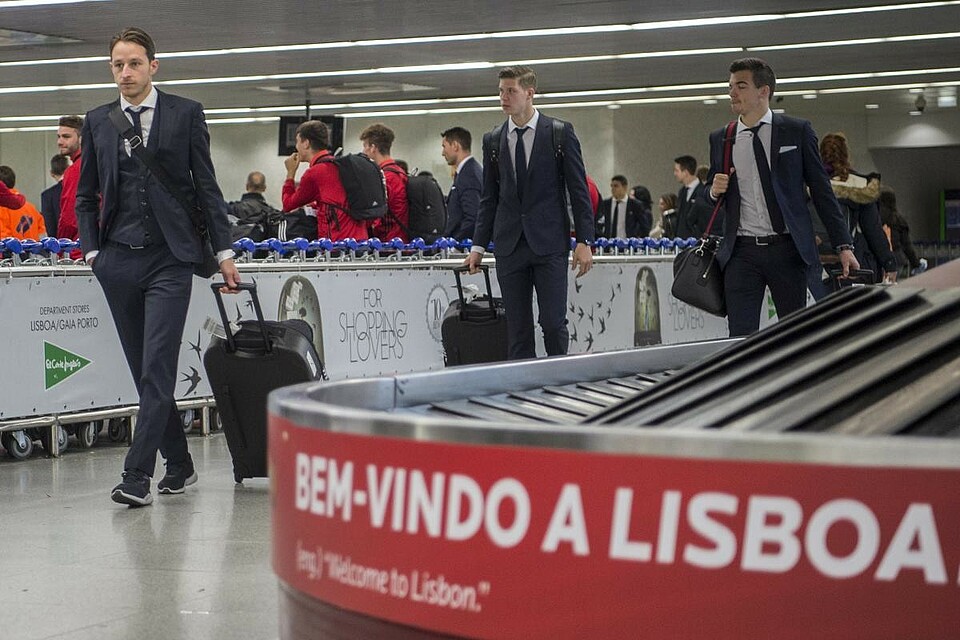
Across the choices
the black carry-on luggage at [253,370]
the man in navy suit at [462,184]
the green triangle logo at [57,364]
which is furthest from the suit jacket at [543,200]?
the man in navy suit at [462,184]

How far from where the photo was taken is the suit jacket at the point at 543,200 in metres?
7.86

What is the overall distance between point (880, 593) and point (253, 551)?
336 centimetres

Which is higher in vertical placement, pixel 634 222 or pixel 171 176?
pixel 171 176

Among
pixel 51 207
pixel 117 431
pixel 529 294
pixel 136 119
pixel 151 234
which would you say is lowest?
pixel 117 431

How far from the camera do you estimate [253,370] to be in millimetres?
6391

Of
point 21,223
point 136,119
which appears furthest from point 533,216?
point 21,223

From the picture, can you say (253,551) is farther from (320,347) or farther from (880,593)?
(320,347)

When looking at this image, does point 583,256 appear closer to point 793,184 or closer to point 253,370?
point 793,184

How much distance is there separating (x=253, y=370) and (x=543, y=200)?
2.18 m

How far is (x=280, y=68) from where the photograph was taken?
2527cm

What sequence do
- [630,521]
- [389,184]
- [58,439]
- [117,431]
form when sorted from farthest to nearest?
[389,184]
[117,431]
[58,439]
[630,521]

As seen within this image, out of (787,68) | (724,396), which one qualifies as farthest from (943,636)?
(787,68)

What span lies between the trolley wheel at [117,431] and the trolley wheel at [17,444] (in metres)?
0.83

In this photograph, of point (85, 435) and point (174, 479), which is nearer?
point (174, 479)
